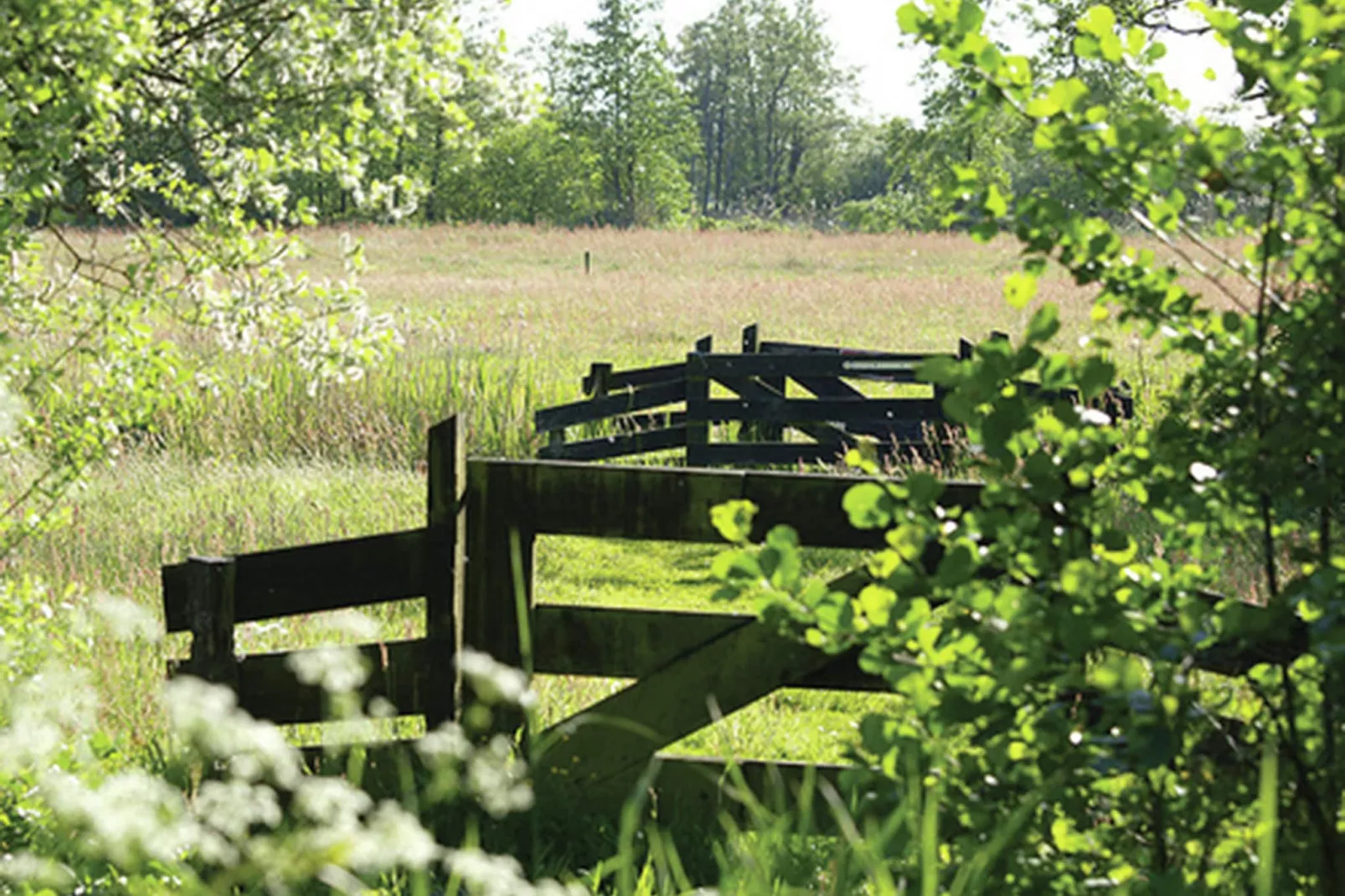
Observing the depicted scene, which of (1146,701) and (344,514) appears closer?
(1146,701)

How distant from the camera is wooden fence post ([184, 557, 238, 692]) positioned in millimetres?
4309

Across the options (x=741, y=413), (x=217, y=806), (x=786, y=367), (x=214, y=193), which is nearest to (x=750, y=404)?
(x=741, y=413)

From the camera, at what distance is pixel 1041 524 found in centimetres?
229

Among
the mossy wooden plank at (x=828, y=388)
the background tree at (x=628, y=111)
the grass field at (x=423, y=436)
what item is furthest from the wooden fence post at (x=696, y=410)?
the background tree at (x=628, y=111)

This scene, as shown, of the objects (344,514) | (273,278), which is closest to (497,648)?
(273,278)

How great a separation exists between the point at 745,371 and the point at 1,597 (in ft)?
24.9

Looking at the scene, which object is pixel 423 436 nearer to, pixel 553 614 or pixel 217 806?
pixel 553 614

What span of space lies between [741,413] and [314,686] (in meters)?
7.55

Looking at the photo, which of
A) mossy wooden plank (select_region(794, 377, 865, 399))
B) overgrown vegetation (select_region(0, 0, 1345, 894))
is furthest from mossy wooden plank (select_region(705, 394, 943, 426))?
overgrown vegetation (select_region(0, 0, 1345, 894))

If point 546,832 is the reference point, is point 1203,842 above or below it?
above

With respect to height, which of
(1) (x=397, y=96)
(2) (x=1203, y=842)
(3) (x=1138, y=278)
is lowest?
(2) (x=1203, y=842)

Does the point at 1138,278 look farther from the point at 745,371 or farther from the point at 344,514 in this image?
the point at 745,371

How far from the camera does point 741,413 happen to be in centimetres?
1170

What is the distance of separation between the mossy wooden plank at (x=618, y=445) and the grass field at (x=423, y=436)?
0.83 metres
